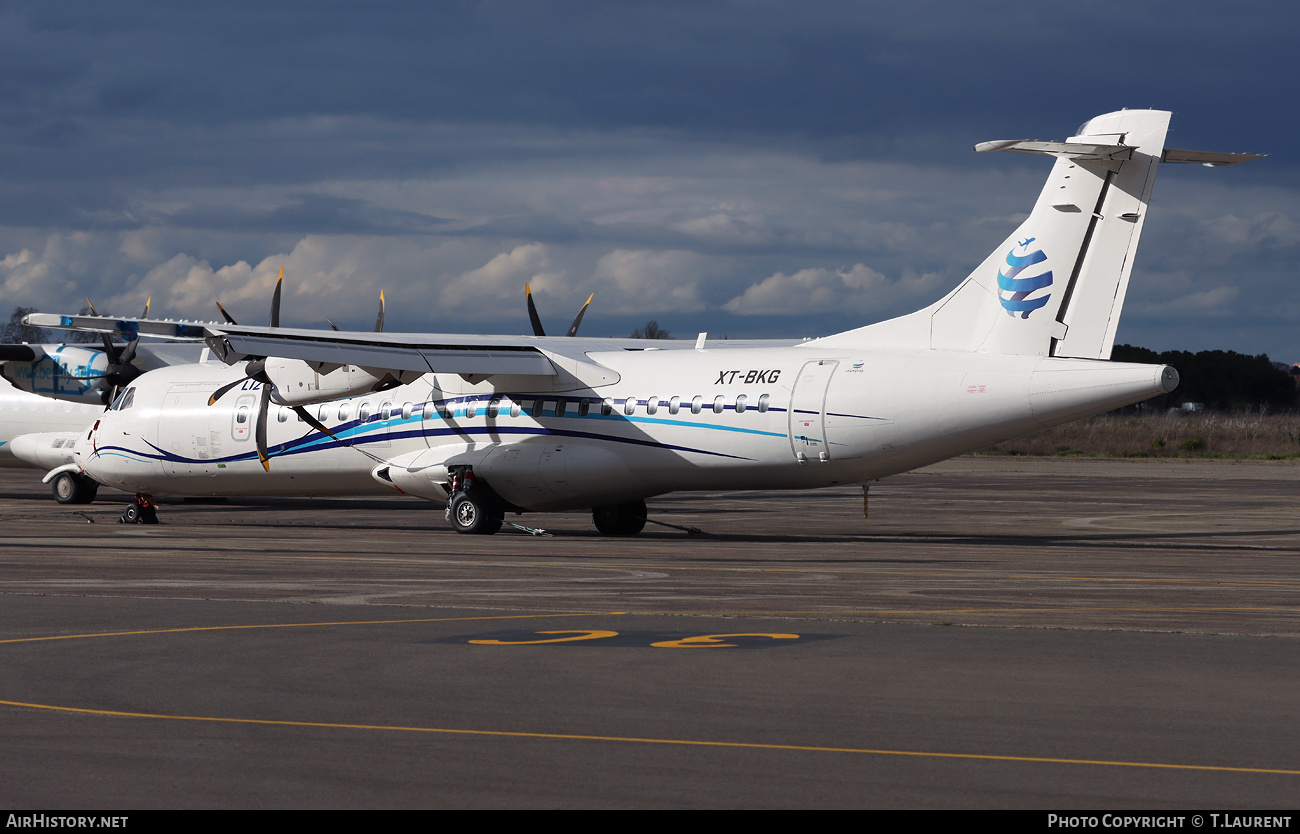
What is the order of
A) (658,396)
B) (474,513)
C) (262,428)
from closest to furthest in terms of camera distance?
(658,396), (474,513), (262,428)

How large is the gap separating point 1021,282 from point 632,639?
42.0 ft

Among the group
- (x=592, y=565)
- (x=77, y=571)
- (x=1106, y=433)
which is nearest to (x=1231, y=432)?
(x=1106, y=433)

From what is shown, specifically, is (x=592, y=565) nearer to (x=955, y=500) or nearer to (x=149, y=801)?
(x=149, y=801)

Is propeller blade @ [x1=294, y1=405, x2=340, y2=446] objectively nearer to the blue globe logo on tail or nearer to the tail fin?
the tail fin

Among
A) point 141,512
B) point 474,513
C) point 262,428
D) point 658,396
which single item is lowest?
point 141,512

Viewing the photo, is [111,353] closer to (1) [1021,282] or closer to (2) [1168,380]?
(1) [1021,282]

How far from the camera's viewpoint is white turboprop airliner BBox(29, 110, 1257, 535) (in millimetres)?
21953

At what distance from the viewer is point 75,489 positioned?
3612 cm

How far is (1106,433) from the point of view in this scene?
83.3 m

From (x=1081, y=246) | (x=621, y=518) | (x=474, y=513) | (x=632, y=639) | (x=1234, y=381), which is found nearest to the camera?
(x=632, y=639)

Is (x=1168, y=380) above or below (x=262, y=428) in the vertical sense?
above

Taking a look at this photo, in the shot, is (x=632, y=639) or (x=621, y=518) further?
(x=621, y=518)

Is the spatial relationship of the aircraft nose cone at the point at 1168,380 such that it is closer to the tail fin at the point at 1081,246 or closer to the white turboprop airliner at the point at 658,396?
the white turboprop airliner at the point at 658,396

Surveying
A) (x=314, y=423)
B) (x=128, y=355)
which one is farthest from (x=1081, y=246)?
(x=128, y=355)
